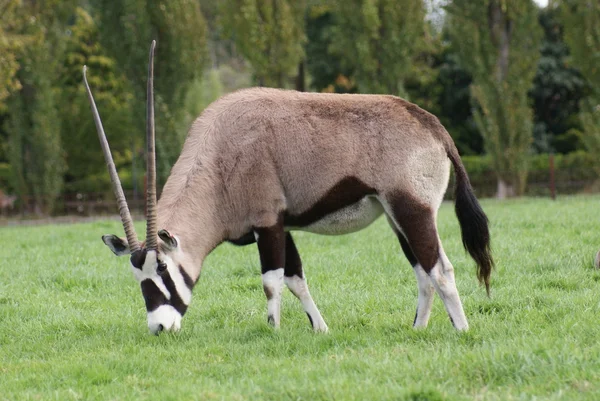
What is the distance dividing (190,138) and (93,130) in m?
28.9

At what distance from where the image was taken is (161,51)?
27.7 m

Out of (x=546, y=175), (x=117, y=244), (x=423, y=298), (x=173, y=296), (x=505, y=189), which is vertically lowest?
(x=505, y=189)

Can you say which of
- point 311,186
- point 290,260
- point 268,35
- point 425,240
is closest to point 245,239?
point 290,260

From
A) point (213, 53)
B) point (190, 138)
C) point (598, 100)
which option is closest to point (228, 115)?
point (190, 138)

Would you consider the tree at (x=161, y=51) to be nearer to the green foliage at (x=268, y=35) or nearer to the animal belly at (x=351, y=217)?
the green foliage at (x=268, y=35)

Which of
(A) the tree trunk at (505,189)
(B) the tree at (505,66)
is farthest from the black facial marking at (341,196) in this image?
(A) the tree trunk at (505,189)

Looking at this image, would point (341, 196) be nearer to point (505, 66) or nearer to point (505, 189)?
point (505, 189)

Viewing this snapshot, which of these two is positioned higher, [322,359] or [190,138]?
[190,138]

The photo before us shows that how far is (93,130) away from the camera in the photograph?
114 feet

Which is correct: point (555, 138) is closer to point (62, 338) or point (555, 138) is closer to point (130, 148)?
point (130, 148)

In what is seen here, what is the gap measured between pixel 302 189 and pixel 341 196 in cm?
33

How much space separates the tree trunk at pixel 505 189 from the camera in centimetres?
2870

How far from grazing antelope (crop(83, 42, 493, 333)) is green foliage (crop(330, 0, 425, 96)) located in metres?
22.2

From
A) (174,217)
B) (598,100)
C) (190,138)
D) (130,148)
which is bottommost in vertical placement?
(130,148)
